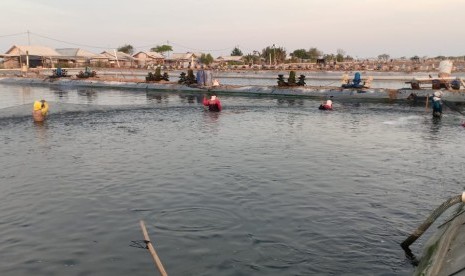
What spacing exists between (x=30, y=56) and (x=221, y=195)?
348ft

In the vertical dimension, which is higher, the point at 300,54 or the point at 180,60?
the point at 300,54

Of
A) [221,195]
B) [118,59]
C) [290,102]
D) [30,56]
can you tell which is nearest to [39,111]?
[221,195]

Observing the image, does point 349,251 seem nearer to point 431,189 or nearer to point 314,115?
point 431,189

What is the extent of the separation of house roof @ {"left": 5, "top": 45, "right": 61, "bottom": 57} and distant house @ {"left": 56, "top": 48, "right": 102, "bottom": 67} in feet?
9.79

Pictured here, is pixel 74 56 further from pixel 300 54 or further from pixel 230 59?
pixel 300 54

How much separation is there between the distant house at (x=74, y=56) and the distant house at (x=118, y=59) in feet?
13.9

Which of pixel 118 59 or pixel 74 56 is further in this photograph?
pixel 118 59

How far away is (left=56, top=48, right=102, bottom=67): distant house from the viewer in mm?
111588

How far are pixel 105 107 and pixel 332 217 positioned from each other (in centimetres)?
3080

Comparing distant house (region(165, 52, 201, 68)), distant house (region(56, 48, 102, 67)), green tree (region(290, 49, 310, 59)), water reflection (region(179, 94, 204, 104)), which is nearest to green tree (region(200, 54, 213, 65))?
distant house (region(165, 52, 201, 68))

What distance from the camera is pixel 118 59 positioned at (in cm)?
12538

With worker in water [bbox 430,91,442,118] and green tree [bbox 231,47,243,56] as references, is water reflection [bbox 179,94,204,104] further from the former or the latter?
green tree [bbox 231,47,243,56]

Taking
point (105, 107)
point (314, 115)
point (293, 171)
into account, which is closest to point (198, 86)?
→ point (105, 107)

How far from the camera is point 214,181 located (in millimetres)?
15375
